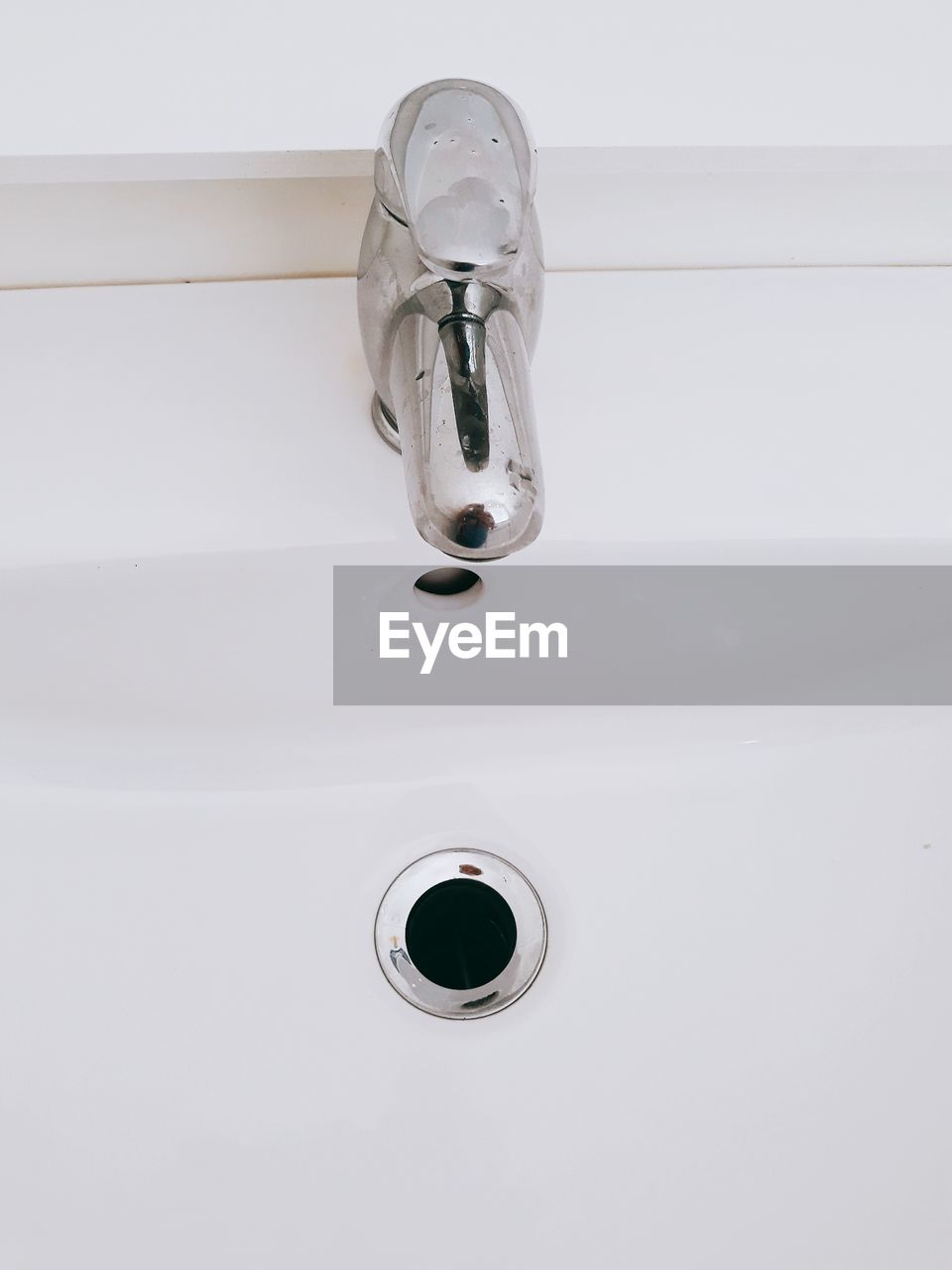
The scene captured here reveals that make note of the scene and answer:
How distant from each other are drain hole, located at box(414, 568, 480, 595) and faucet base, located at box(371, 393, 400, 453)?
0.18 feet

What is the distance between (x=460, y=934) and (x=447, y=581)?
145mm

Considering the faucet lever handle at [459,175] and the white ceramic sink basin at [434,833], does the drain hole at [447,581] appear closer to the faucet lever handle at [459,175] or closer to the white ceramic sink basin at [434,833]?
the white ceramic sink basin at [434,833]

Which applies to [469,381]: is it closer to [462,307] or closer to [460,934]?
[462,307]

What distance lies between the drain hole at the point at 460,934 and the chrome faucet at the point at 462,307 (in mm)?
191

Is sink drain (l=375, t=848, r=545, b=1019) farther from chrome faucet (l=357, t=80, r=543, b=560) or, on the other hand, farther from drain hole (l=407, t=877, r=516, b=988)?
chrome faucet (l=357, t=80, r=543, b=560)

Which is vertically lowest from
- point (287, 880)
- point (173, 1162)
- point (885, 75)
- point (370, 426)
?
point (173, 1162)

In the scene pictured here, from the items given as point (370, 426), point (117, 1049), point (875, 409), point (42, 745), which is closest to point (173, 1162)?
point (117, 1049)

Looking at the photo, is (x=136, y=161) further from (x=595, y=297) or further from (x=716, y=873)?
(x=716, y=873)

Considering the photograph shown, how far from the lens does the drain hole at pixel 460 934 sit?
398 millimetres

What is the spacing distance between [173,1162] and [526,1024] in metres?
0.13

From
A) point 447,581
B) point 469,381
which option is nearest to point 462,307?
point 469,381

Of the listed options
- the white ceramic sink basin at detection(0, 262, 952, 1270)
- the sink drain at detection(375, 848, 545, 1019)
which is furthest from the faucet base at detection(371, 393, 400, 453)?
the sink drain at detection(375, 848, 545, 1019)

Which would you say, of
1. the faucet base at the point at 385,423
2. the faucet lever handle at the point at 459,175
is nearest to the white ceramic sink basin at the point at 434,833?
the faucet base at the point at 385,423

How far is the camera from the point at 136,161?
1.16ft
